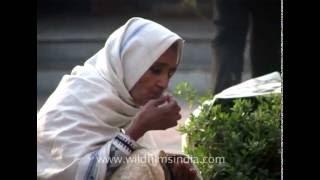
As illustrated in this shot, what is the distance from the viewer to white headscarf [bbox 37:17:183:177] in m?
2.93

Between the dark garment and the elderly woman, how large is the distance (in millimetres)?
323

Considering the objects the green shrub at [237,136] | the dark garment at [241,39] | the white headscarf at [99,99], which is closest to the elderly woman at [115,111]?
the white headscarf at [99,99]

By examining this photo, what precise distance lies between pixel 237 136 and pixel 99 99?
0.60 metres

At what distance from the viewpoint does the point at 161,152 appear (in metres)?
3.00

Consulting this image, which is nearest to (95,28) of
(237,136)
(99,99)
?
(99,99)

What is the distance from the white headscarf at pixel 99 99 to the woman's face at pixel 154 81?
0.02 metres

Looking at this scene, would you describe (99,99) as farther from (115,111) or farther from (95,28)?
(95,28)

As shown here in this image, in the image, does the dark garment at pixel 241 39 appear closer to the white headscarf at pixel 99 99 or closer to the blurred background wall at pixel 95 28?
the blurred background wall at pixel 95 28

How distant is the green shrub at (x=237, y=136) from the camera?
10.3 ft

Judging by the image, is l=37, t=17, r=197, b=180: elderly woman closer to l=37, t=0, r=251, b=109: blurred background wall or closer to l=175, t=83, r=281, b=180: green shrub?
l=37, t=0, r=251, b=109: blurred background wall
